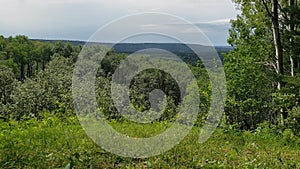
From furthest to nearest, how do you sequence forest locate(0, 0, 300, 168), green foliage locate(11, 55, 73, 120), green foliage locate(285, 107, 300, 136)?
green foliage locate(11, 55, 73, 120) < green foliage locate(285, 107, 300, 136) < forest locate(0, 0, 300, 168)

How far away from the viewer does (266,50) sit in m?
19.0

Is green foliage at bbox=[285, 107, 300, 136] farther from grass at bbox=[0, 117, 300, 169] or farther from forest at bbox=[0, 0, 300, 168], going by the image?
grass at bbox=[0, 117, 300, 169]

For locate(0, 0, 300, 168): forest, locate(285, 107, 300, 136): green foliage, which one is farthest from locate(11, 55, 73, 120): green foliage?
locate(285, 107, 300, 136): green foliage

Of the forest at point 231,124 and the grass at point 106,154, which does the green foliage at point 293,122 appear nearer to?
the forest at point 231,124

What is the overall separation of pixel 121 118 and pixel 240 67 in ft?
40.3

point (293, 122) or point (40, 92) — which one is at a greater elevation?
point (40, 92)

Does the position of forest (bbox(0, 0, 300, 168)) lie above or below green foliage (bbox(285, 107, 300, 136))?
above

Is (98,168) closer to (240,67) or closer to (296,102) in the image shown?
(296,102)

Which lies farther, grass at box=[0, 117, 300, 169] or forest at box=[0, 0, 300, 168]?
forest at box=[0, 0, 300, 168]

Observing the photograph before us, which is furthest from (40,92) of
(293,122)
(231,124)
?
(293,122)

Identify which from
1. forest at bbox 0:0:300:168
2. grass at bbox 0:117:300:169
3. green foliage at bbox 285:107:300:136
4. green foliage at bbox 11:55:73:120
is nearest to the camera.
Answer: grass at bbox 0:117:300:169

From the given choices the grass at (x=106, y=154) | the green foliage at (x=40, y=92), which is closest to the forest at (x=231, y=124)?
the grass at (x=106, y=154)

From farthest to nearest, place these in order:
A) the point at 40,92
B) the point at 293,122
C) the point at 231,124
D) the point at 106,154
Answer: the point at 40,92, the point at 231,124, the point at 293,122, the point at 106,154

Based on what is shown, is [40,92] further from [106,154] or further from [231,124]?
[106,154]
